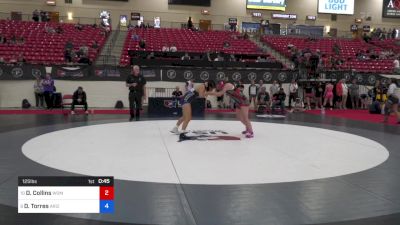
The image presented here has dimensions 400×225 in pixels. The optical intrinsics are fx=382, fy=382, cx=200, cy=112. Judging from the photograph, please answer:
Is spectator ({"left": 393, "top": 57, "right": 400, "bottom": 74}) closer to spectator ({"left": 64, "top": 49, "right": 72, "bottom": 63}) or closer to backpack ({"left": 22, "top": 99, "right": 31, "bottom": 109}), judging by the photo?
spectator ({"left": 64, "top": 49, "right": 72, "bottom": 63})

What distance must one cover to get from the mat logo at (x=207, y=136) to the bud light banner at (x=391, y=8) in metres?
33.8

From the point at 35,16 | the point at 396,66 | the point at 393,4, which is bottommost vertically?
the point at 396,66

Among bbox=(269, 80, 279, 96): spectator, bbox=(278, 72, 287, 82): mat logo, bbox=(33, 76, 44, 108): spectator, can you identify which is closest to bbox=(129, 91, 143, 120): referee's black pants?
bbox=(33, 76, 44, 108): spectator

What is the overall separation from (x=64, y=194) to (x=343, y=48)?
28.9m

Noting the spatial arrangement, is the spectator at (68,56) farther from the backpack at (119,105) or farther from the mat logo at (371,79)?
the mat logo at (371,79)

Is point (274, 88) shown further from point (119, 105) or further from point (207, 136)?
point (207, 136)

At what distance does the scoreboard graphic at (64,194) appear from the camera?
2559mm

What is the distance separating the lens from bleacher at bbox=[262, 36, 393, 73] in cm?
2373

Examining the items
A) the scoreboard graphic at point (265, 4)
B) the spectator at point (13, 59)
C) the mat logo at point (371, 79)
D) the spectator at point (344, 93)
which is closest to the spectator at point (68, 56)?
the spectator at point (13, 59)

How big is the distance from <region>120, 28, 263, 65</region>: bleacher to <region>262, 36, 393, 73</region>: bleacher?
2388 millimetres

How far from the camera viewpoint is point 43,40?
21.4 m

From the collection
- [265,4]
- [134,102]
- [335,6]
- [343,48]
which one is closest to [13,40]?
[134,102]

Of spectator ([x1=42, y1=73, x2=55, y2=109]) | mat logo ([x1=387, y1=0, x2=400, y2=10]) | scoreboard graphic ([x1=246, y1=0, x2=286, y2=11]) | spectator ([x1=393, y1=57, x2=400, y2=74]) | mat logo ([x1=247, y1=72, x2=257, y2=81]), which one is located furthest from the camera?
mat logo ([x1=387, y1=0, x2=400, y2=10])

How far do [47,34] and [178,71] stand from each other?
10207 mm
